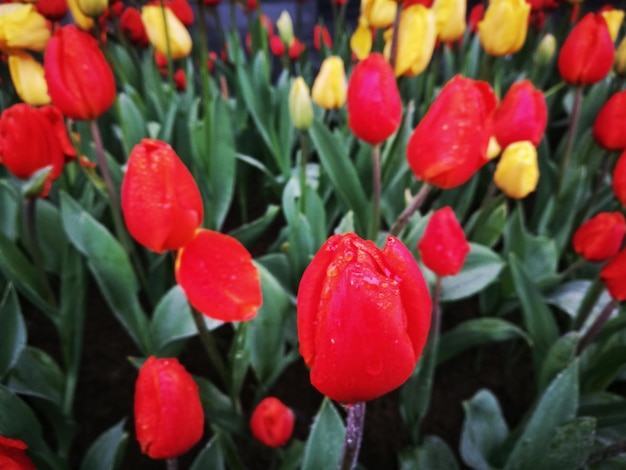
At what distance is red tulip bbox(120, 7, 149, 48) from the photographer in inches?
36.2

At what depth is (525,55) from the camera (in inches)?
46.7

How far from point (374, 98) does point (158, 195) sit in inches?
9.3

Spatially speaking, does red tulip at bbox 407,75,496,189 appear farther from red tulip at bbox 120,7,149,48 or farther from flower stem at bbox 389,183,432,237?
red tulip at bbox 120,7,149,48

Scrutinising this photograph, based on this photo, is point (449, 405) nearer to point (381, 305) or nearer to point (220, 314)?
point (220, 314)

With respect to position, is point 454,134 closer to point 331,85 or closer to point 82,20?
point 331,85

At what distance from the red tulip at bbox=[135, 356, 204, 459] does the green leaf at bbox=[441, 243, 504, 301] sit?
1.24 ft

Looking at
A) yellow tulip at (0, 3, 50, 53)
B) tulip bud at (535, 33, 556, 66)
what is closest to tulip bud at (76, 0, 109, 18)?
yellow tulip at (0, 3, 50, 53)

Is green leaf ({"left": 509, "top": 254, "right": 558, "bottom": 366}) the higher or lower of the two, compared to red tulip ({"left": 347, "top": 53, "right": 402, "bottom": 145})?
lower

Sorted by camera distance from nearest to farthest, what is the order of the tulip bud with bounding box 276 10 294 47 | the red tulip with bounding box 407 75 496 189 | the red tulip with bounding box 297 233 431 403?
the red tulip with bounding box 297 233 431 403
the red tulip with bounding box 407 75 496 189
the tulip bud with bounding box 276 10 294 47

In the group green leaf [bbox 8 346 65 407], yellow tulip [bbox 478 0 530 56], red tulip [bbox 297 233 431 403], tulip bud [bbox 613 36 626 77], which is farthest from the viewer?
tulip bud [bbox 613 36 626 77]

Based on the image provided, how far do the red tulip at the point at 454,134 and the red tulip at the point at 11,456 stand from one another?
0.36 metres

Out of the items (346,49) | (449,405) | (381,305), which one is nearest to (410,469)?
(449,405)

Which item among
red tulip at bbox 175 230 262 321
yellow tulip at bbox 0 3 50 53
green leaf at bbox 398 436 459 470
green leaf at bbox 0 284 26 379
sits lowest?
green leaf at bbox 398 436 459 470

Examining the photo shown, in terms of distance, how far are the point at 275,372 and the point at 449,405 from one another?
257mm
